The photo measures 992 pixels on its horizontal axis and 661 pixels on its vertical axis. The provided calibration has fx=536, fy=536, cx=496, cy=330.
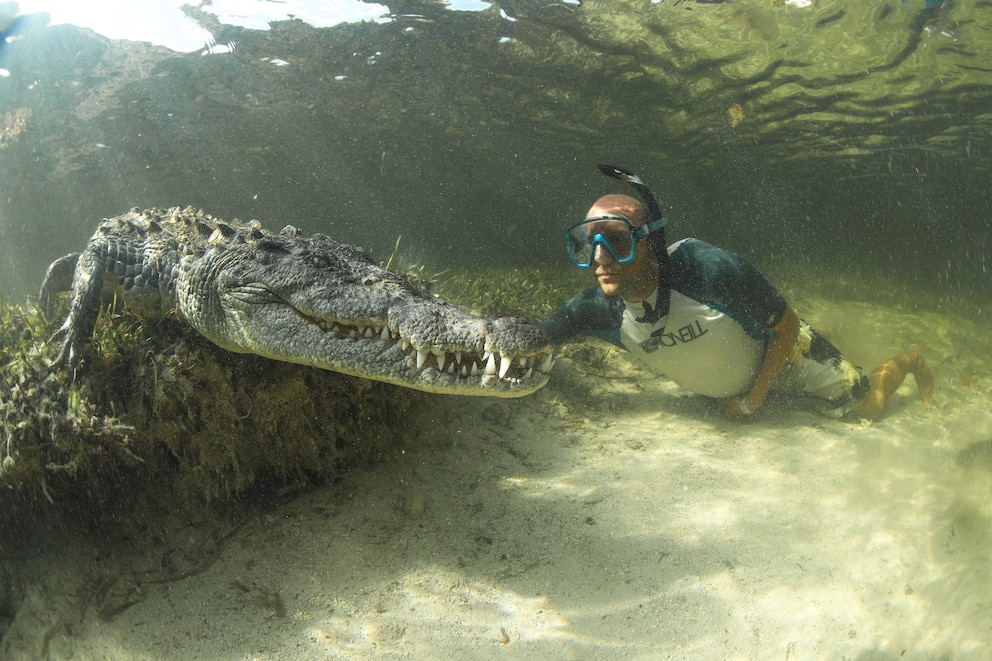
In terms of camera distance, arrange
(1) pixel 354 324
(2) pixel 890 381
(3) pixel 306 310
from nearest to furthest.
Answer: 1. (1) pixel 354 324
2. (3) pixel 306 310
3. (2) pixel 890 381

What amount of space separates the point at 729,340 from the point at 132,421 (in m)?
4.02

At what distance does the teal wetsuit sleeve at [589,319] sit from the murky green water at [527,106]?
703 centimetres

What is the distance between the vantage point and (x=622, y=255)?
406 centimetres

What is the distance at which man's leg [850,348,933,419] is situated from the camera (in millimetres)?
4770

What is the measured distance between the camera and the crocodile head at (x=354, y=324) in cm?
225

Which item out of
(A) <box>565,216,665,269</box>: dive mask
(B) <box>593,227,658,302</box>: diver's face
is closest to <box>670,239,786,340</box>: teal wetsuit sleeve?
(B) <box>593,227,658,302</box>: diver's face

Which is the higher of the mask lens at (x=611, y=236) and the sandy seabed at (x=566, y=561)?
the mask lens at (x=611, y=236)

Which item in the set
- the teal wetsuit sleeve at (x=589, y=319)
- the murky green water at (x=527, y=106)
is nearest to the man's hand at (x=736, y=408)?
the teal wetsuit sleeve at (x=589, y=319)

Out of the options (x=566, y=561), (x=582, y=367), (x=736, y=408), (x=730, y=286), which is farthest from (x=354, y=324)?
(x=736, y=408)

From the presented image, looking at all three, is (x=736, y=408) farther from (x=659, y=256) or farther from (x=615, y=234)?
(x=615, y=234)

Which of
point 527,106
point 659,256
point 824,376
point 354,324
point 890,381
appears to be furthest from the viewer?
point 527,106

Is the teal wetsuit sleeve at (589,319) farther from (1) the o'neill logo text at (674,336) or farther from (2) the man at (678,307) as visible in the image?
(1) the o'neill logo text at (674,336)

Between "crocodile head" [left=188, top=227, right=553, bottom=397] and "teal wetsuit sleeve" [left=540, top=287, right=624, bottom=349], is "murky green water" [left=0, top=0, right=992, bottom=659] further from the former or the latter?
"crocodile head" [left=188, top=227, right=553, bottom=397]

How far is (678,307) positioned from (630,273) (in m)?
0.48
